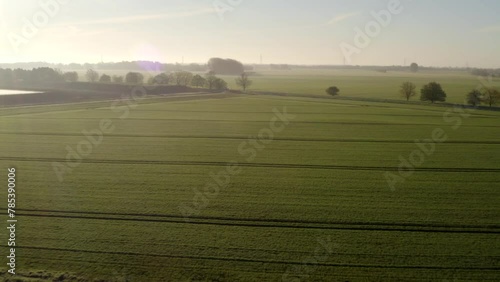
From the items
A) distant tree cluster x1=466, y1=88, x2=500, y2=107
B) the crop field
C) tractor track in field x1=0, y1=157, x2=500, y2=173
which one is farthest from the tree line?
tractor track in field x1=0, y1=157, x2=500, y2=173

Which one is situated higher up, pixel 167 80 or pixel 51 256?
pixel 167 80

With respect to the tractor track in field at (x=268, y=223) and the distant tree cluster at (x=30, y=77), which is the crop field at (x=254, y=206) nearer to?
the tractor track in field at (x=268, y=223)

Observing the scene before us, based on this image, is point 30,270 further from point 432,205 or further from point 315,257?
point 432,205

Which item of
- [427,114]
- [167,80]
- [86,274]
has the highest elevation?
[167,80]

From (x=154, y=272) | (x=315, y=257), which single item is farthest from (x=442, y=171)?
(x=154, y=272)

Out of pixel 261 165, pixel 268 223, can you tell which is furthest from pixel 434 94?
pixel 268 223

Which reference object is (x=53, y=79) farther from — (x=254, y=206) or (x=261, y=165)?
(x=254, y=206)
